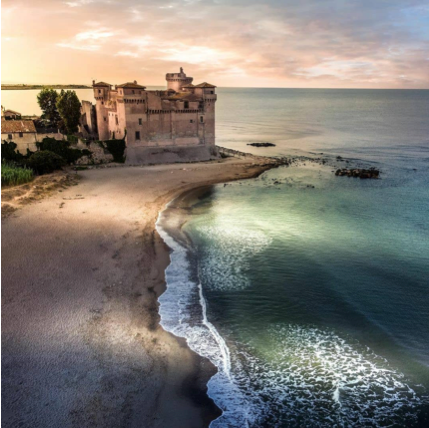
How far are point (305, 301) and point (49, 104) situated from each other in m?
57.9

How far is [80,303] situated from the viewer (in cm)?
1838

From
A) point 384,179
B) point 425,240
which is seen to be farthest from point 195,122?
point 425,240

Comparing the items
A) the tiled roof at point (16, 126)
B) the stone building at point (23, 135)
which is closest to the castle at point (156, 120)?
the stone building at point (23, 135)

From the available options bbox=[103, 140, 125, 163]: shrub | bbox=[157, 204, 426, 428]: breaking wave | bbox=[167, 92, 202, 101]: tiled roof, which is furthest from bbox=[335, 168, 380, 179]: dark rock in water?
bbox=[157, 204, 426, 428]: breaking wave

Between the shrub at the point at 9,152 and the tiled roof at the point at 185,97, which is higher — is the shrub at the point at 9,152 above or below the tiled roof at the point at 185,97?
below

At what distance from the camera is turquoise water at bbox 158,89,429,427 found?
13.8 m

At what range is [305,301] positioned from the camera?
19.8 meters

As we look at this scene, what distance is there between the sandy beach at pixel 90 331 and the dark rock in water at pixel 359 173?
Result: 99.6 feet

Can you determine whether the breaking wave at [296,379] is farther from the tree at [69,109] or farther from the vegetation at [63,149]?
the tree at [69,109]

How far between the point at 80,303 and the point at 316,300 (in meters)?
11.9

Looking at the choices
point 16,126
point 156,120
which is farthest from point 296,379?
point 16,126

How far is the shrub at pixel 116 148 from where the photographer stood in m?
48.8

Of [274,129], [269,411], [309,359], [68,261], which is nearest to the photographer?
[269,411]

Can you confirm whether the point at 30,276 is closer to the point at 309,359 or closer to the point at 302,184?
the point at 309,359
